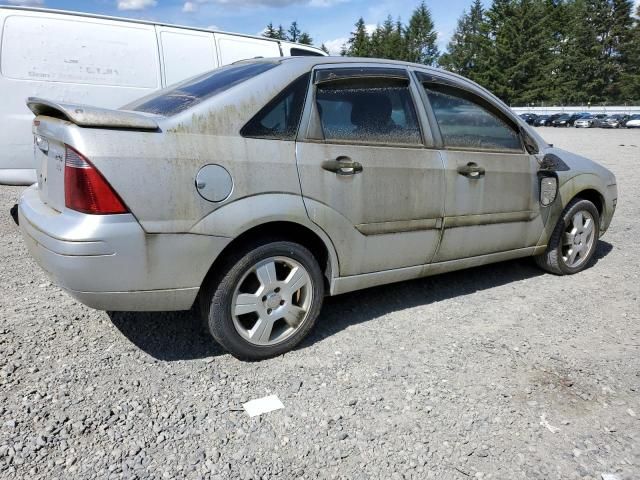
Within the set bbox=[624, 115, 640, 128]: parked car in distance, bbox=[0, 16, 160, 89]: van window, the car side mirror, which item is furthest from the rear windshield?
bbox=[624, 115, 640, 128]: parked car in distance

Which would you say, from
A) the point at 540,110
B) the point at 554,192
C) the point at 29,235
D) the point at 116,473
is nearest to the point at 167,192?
the point at 29,235

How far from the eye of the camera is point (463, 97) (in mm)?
4043

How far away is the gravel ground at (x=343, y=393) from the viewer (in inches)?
94.3

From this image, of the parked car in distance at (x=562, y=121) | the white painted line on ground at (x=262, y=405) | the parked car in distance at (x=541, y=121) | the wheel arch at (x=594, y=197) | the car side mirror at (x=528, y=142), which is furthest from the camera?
the parked car in distance at (x=541, y=121)

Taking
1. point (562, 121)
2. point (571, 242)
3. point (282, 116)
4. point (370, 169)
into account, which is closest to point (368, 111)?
point (370, 169)

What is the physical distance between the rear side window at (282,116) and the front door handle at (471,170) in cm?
130

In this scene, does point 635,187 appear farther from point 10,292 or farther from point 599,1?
point 599,1

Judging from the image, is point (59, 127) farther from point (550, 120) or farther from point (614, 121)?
point (550, 120)

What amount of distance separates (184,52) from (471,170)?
4.37 metres

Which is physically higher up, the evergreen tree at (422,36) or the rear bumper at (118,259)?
the evergreen tree at (422,36)

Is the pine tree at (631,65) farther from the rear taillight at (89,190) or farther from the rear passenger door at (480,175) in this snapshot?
the rear taillight at (89,190)

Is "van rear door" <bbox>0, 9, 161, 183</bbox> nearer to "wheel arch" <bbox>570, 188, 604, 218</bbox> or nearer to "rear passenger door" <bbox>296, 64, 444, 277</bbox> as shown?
"rear passenger door" <bbox>296, 64, 444, 277</bbox>

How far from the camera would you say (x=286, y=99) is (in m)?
3.14

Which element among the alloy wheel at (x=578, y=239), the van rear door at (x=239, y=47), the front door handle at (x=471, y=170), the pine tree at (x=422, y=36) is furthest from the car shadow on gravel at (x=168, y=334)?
the pine tree at (x=422, y=36)
